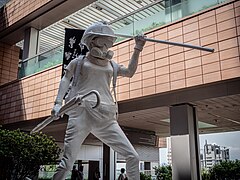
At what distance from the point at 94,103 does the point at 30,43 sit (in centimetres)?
1096

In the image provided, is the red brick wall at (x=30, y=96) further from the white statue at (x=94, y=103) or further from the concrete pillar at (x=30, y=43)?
the white statue at (x=94, y=103)

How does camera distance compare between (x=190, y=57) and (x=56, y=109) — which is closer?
(x=56, y=109)

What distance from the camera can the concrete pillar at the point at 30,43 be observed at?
13.1 m

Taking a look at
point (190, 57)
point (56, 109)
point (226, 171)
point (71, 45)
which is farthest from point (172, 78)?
point (226, 171)

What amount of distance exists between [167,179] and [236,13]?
28.3ft

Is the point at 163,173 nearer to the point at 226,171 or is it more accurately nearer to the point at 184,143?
the point at 226,171

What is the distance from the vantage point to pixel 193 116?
8.64 m

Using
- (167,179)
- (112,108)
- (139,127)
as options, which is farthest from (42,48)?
(112,108)

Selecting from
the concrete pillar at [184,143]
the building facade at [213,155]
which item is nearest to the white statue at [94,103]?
the concrete pillar at [184,143]

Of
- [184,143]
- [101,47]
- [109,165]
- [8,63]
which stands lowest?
[109,165]

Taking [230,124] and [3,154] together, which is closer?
[3,154]

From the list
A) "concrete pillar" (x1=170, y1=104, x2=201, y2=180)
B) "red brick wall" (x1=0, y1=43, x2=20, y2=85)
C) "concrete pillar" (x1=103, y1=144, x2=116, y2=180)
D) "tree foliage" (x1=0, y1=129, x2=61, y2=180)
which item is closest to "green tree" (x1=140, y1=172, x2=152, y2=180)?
"concrete pillar" (x1=103, y1=144, x2=116, y2=180)

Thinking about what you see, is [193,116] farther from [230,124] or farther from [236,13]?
[230,124]

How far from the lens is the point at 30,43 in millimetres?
13133
